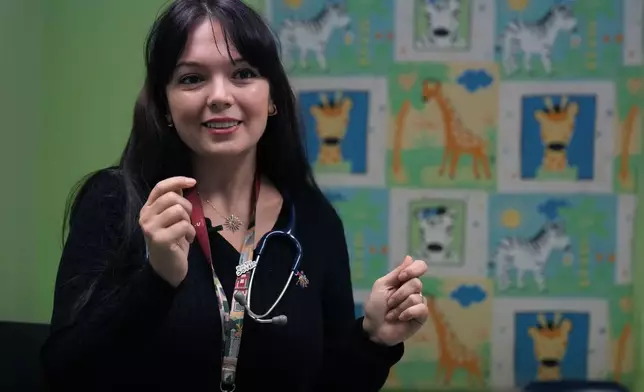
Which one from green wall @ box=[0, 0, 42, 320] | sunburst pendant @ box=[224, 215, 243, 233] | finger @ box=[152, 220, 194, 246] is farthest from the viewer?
green wall @ box=[0, 0, 42, 320]

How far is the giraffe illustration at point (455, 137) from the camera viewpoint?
1.82m

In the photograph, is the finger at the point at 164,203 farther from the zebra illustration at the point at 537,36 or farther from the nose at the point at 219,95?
the zebra illustration at the point at 537,36

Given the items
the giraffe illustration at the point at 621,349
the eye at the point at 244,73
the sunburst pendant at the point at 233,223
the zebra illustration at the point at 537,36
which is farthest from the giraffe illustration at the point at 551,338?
the eye at the point at 244,73

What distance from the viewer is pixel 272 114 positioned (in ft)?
3.93

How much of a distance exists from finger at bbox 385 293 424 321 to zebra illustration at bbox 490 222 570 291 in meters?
0.79

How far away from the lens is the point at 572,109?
5.94 ft

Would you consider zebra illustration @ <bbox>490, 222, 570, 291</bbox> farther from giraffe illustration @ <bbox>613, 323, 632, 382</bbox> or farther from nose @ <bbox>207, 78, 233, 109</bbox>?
nose @ <bbox>207, 78, 233, 109</bbox>

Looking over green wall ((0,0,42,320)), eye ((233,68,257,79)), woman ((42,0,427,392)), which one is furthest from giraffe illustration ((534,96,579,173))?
green wall ((0,0,42,320))

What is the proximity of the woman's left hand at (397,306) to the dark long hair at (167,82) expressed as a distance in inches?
14.1

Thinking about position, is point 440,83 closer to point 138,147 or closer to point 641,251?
point 641,251

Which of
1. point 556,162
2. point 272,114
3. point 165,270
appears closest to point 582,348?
point 556,162

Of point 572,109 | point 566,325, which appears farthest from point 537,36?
point 566,325

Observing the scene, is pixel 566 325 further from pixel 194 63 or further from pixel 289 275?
pixel 194 63

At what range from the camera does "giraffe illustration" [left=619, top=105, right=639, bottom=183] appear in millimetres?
1807
